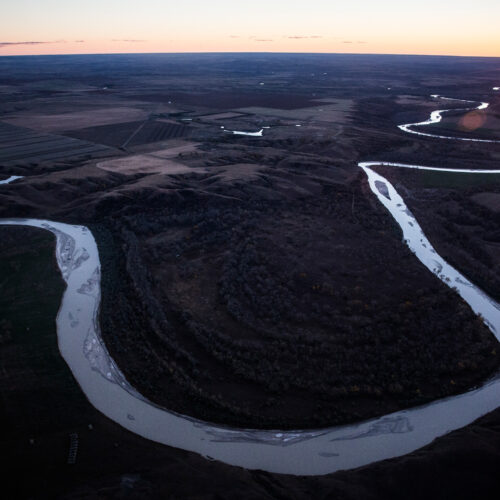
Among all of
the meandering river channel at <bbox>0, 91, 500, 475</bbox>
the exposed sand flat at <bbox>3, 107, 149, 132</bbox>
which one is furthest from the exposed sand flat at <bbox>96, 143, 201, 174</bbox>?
the meandering river channel at <bbox>0, 91, 500, 475</bbox>

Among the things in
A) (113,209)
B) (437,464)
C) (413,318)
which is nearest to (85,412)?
(437,464)

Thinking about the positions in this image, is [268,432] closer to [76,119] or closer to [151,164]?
[151,164]

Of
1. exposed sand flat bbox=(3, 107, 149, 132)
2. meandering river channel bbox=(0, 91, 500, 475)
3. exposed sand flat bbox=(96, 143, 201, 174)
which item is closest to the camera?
meandering river channel bbox=(0, 91, 500, 475)

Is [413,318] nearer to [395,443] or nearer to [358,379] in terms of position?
[358,379]

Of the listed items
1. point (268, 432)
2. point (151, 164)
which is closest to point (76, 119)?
point (151, 164)

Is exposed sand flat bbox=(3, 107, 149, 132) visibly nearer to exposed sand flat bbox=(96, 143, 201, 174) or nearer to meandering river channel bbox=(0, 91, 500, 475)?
exposed sand flat bbox=(96, 143, 201, 174)

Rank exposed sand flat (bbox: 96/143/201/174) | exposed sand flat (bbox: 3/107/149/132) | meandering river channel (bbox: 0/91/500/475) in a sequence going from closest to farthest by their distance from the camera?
meandering river channel (bbox: 0/91/500/475)
exposed sand flat (bbox: 96/143/201/174)
exposed sand flat (bbox: 3/107/149/132)

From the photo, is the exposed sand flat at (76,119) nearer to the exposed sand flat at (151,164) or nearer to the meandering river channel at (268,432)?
the exposed sand flat at (151,164)

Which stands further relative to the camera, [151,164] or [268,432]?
[151,164]
